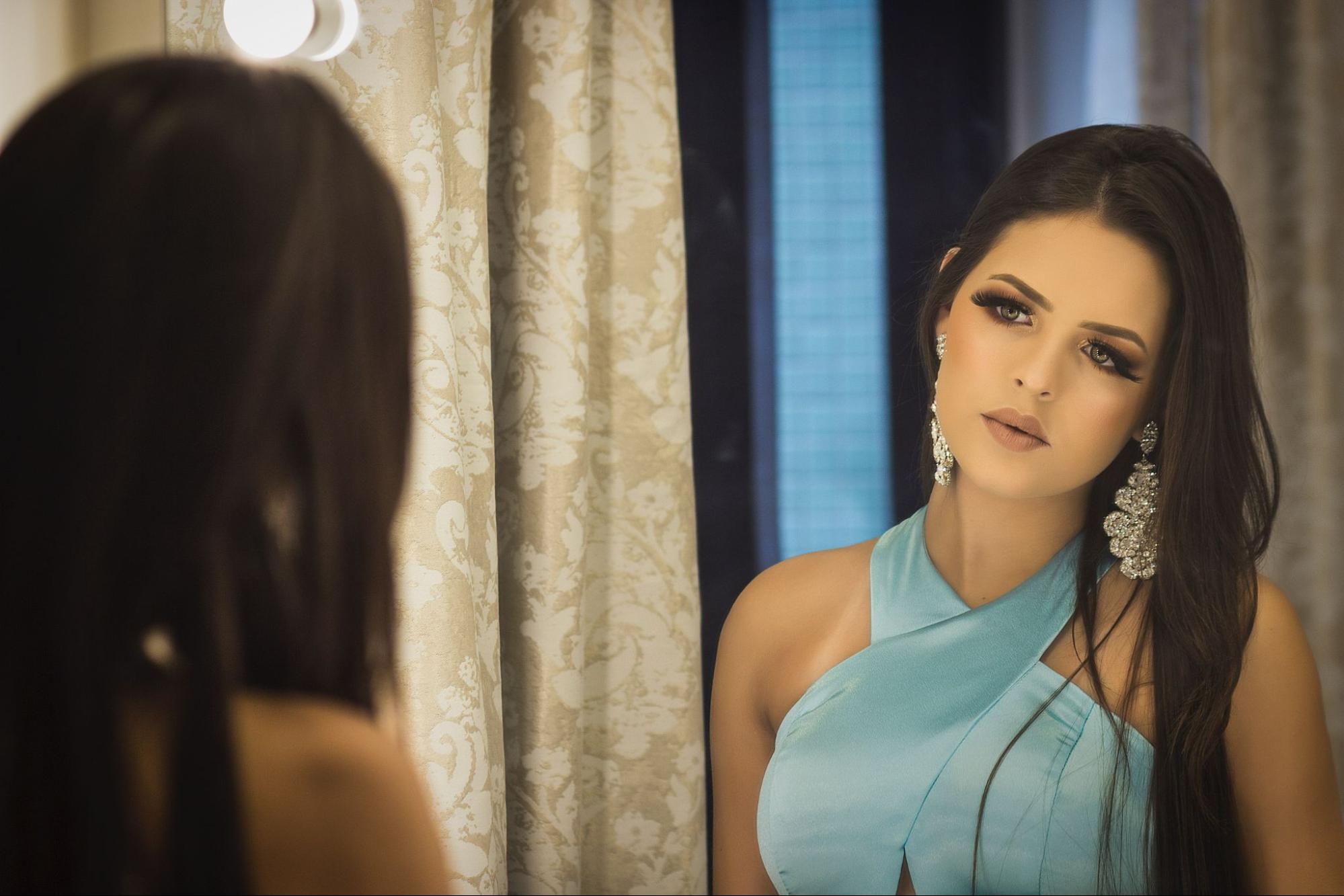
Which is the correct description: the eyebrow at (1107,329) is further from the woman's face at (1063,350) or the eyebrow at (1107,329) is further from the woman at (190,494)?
the woman at (190,494)

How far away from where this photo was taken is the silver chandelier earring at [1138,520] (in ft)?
3.91

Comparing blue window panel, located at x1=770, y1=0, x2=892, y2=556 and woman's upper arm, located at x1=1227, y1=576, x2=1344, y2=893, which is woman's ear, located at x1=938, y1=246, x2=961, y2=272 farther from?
woman's upper arm, located at x1=1227, y1=576, x2=1344, y2=893

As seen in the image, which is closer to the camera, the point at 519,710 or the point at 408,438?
the point at 408,438

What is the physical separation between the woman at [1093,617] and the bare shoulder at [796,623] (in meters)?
0.05

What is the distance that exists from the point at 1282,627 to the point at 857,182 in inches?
29.5

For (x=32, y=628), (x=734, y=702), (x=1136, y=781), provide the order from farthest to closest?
(x=734, y=702), (x=1136, y=781), (x=32, y=628)

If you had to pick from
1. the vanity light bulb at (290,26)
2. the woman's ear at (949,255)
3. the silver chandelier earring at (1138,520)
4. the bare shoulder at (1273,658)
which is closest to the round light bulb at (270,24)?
the vanity light bulb at (290,26)

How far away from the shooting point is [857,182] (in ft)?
4.60

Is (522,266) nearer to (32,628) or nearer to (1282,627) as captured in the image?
(32,628)

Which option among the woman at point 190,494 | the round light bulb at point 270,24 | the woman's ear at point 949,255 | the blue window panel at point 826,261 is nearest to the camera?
the woman at point 190,494

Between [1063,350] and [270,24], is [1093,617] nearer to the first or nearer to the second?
[1063,350]

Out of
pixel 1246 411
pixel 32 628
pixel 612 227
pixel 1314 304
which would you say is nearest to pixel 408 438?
pixel 32 628

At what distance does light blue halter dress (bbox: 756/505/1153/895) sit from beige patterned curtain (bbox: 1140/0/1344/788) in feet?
1.30

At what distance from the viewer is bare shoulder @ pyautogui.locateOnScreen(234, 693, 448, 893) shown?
0.66m
